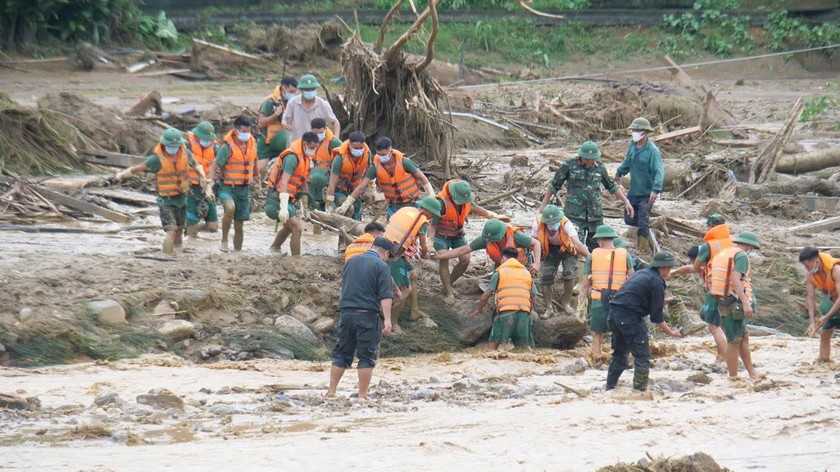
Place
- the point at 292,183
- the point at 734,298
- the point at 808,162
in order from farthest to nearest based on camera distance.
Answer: the point at 808,162 < the point at 292,183 < the point at 734,298

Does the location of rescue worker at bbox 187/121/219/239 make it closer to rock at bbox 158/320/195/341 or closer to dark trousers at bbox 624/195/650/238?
rock at bbox 158/320/195/341

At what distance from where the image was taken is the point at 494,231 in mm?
13750

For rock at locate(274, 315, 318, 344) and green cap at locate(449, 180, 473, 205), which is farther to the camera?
green cap at locate(449, 180, 473, 205)

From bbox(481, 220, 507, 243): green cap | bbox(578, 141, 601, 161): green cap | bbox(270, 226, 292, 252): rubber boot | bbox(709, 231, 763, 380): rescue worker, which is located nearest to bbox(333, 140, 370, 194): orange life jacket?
bbox(270, 226, 292, 252): rubber boot

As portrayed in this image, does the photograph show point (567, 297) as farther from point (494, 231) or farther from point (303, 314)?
point (303, 314)

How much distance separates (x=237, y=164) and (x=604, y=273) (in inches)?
183

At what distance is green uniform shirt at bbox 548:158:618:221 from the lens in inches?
590

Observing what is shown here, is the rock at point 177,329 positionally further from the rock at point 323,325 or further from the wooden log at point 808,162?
the wooden log at point 808,162

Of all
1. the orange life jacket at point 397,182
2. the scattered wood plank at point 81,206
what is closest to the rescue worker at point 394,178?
the orange life jacket at point 397,182

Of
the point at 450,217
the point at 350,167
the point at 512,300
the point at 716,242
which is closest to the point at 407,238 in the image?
the point at 450,217

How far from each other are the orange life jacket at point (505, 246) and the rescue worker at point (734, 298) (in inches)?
102

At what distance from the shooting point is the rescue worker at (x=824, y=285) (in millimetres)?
12608

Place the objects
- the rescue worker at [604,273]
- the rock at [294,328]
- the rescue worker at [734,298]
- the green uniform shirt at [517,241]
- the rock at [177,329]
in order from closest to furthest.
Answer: the rescue worker at [734,298] < the rescue worker at [604,273] < the rock at [177,329] < the rock at [294,328] < the green uniform shirt at [517,241]

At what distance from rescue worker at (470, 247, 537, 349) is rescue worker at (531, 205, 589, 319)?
0.57 m
